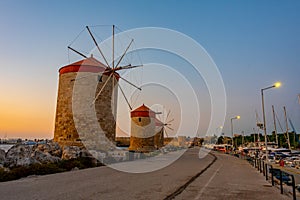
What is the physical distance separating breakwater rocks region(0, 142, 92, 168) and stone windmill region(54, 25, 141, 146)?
9.08 feet

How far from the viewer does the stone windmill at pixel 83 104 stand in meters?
20.9

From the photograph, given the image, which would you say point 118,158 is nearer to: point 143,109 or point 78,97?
point 78,97

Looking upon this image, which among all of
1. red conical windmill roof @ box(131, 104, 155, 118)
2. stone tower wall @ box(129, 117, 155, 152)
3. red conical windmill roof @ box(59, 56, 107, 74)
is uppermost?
red conical windmill roof @ box(59, 56, 107, 74)

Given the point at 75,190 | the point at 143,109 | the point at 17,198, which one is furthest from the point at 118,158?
the point at 143,109

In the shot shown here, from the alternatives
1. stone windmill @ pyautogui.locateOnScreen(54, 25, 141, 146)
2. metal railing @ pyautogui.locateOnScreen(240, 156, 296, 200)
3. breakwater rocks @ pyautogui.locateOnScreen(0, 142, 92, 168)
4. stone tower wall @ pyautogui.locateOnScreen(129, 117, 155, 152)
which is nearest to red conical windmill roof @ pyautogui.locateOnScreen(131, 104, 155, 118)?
stone tower wall @ pyautogui.locateOnScreen(129, 117, 155, 152)

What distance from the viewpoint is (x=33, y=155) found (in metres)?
14.4

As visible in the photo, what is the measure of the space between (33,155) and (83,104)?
7.51 metres

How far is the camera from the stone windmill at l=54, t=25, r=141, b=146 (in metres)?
20.9

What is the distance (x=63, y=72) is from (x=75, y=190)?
16.7m

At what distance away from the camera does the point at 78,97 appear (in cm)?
2133

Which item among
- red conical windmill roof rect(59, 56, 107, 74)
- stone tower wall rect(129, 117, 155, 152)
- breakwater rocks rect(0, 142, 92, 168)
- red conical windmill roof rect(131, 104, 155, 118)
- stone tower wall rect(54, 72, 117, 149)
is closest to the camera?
breakwater rocks rect(0, 142, 92, 168)

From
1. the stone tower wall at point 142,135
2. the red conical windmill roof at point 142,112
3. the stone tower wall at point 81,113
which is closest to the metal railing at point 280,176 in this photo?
the stone tower wall at point 81,113

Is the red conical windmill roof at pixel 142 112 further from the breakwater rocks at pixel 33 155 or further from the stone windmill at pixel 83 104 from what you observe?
the breakwater rocks at pixel 33 155

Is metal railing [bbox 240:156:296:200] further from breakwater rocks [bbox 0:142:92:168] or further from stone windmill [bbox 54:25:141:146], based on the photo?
stone windmill [bbox 54:25:141:146]
